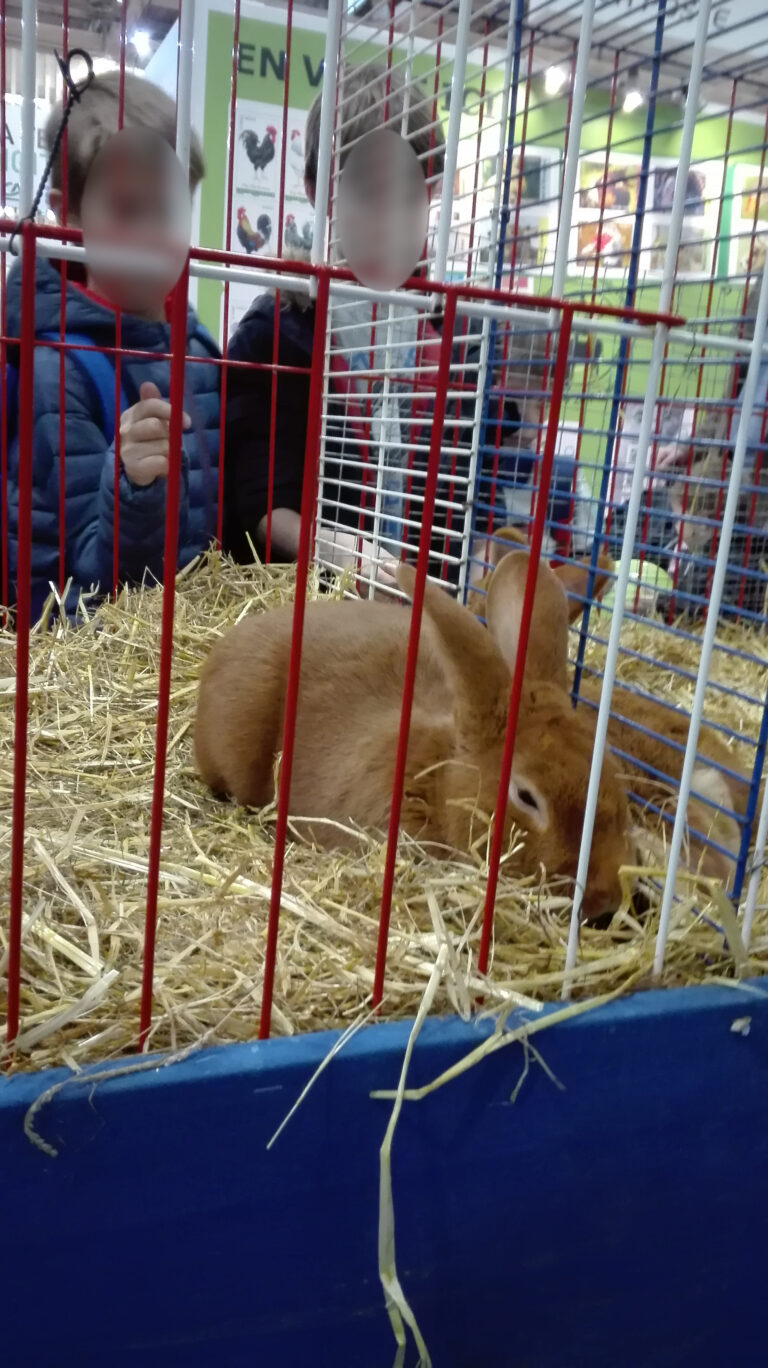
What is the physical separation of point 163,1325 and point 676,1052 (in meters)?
0.56

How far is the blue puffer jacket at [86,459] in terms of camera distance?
8.25ft

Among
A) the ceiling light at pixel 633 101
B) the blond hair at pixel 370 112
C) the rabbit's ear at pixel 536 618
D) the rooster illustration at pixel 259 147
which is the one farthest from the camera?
the rooster illustration at pixel 259 147

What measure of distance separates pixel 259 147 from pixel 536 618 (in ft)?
9.96

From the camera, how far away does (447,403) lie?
9.67ft

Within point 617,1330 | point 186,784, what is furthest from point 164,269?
point 186,784

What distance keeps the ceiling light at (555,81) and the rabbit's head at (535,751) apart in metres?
1.74

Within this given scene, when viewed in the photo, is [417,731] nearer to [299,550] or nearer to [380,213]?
[299,550]

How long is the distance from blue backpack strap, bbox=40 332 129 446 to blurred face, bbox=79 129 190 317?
1.99m

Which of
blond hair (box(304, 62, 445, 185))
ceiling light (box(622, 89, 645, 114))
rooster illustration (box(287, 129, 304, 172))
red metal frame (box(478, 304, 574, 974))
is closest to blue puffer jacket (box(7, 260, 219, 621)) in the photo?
blond hair (box(304, 62, 445, 185))

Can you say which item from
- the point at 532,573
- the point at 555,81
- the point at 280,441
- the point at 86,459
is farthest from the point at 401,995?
the point at 555,81

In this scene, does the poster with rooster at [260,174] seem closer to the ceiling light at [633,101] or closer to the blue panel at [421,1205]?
the ceiling light at [633,101]

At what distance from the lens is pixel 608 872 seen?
1.25 metres

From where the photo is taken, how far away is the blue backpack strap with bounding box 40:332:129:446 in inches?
102

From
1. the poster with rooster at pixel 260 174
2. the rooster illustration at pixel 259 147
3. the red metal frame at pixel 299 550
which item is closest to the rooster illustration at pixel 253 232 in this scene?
the poster with rooster at pixel 260 174
